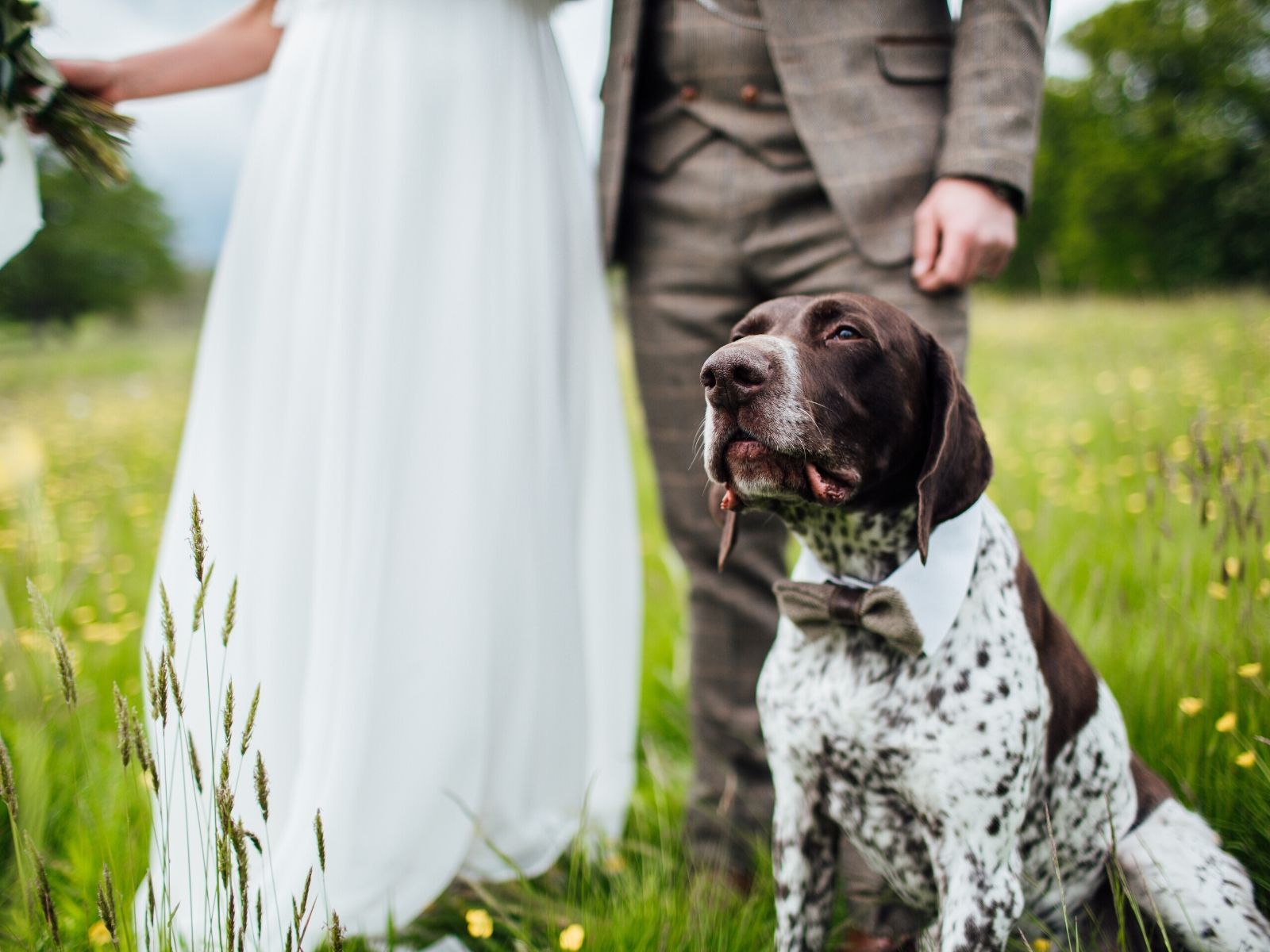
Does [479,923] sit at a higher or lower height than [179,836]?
lower

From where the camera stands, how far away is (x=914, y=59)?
1.85m

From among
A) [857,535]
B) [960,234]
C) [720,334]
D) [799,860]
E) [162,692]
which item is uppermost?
[960,234]

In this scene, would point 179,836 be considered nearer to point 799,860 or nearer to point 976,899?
point 799,860

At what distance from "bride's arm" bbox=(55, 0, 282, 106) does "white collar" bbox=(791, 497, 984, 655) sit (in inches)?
76.5

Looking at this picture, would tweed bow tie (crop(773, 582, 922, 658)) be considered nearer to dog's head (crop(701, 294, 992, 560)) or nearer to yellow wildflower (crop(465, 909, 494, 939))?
dog's head (crop(701, 294, 992, 560))

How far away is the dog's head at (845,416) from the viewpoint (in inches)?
53.9

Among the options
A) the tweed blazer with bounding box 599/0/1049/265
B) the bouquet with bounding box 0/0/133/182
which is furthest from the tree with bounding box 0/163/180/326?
the tweed blazer with bounding box 599/0/1049/265

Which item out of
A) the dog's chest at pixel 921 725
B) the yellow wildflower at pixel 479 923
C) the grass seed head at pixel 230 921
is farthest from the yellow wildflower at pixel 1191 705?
the grass seed head at pixel 230 921

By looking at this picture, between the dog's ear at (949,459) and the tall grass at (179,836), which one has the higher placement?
the dog's ear at (949,459)

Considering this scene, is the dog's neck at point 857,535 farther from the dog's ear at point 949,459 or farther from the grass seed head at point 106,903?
the grass seed head at point 106,903

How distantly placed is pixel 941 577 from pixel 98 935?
162cm

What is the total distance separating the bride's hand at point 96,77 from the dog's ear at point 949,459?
1942mm

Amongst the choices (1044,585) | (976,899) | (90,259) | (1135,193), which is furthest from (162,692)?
(90,259)

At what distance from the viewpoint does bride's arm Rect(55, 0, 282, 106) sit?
2.09m
